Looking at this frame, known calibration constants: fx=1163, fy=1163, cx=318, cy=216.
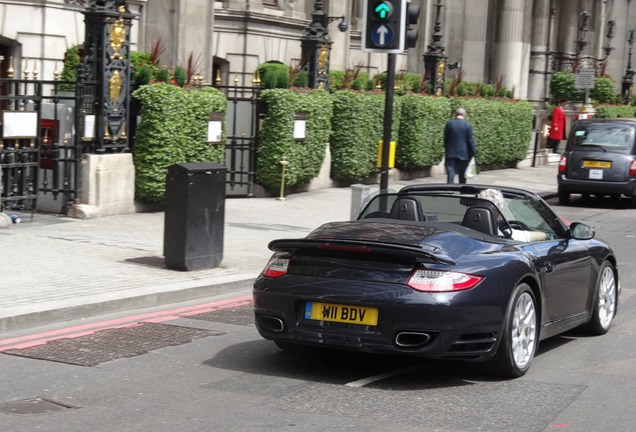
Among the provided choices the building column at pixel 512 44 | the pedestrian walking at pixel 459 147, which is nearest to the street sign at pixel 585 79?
the building column at pixel 512 44

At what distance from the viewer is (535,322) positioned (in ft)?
28.3

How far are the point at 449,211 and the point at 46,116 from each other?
9360mm

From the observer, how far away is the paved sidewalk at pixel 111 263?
10.5m

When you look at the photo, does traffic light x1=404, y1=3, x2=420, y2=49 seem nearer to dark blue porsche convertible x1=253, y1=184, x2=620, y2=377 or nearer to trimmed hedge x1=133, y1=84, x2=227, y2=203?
trimmed hedge x1=133, y1=84, x2=227, y2=203

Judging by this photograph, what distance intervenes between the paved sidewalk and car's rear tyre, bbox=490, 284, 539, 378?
4.05 metres

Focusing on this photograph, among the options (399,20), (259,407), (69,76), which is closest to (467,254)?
(259,407)

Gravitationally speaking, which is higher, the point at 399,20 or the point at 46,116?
the point at 399,20

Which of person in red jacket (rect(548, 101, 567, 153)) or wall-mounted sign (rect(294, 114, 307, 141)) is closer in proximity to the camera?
wall-mounted sign (rect(294, 114, 307, 141))

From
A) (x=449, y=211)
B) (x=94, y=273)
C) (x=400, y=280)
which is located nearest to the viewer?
(x=400, y=280)

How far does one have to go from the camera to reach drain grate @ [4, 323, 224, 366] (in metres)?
8.78

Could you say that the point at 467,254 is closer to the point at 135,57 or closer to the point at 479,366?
the point at 479,366

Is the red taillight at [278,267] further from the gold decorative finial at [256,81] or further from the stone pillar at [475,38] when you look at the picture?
the stone pillar at [475,38]

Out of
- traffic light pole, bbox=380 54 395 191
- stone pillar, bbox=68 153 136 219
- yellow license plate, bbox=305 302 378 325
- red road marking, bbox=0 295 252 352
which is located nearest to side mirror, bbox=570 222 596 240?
yellow license plate, bbox=305 302 378 325

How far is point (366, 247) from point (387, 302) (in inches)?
17.5
